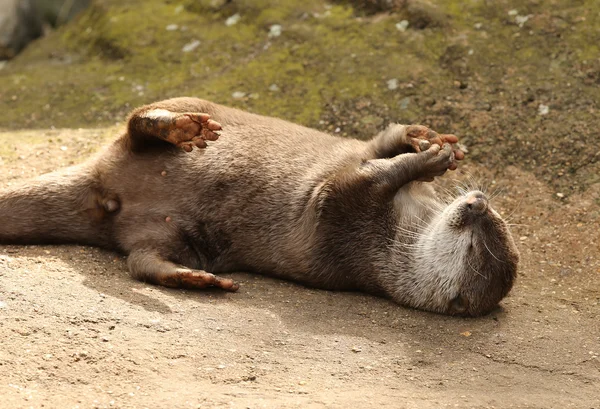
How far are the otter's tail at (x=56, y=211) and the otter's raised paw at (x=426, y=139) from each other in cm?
165

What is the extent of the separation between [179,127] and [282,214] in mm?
728

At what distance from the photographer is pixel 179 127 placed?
401 cm

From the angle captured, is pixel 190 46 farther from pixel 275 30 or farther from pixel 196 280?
pixel 196 280

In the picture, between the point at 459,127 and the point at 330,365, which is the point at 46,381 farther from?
the point at 459,127

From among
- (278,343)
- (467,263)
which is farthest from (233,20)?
(278,343)

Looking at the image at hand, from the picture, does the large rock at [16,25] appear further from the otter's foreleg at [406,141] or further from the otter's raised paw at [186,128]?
the otter's foreleg at [406,141]

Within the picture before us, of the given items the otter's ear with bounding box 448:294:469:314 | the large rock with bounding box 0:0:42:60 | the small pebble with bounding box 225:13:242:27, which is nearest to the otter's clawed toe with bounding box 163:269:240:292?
the otter's ear with bounding box 448:294:469:314

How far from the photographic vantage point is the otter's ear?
13.6 feet

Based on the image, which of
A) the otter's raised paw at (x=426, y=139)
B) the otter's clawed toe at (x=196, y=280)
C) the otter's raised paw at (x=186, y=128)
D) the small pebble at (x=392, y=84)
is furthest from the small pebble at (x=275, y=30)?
the otter's clawed toe at (x=196, y=280)

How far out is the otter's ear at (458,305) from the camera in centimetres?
415

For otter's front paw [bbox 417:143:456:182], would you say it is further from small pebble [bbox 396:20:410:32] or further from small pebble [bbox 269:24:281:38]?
small pebble [bbox 269:24:281:38]

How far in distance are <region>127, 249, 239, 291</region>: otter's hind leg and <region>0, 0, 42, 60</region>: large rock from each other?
13.2 feet

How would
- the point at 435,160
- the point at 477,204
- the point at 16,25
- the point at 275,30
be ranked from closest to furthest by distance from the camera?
the point at 477,204, the point at 435,160, the point at 275,30, the point at 16,25

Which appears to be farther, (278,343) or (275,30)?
(275,30)
